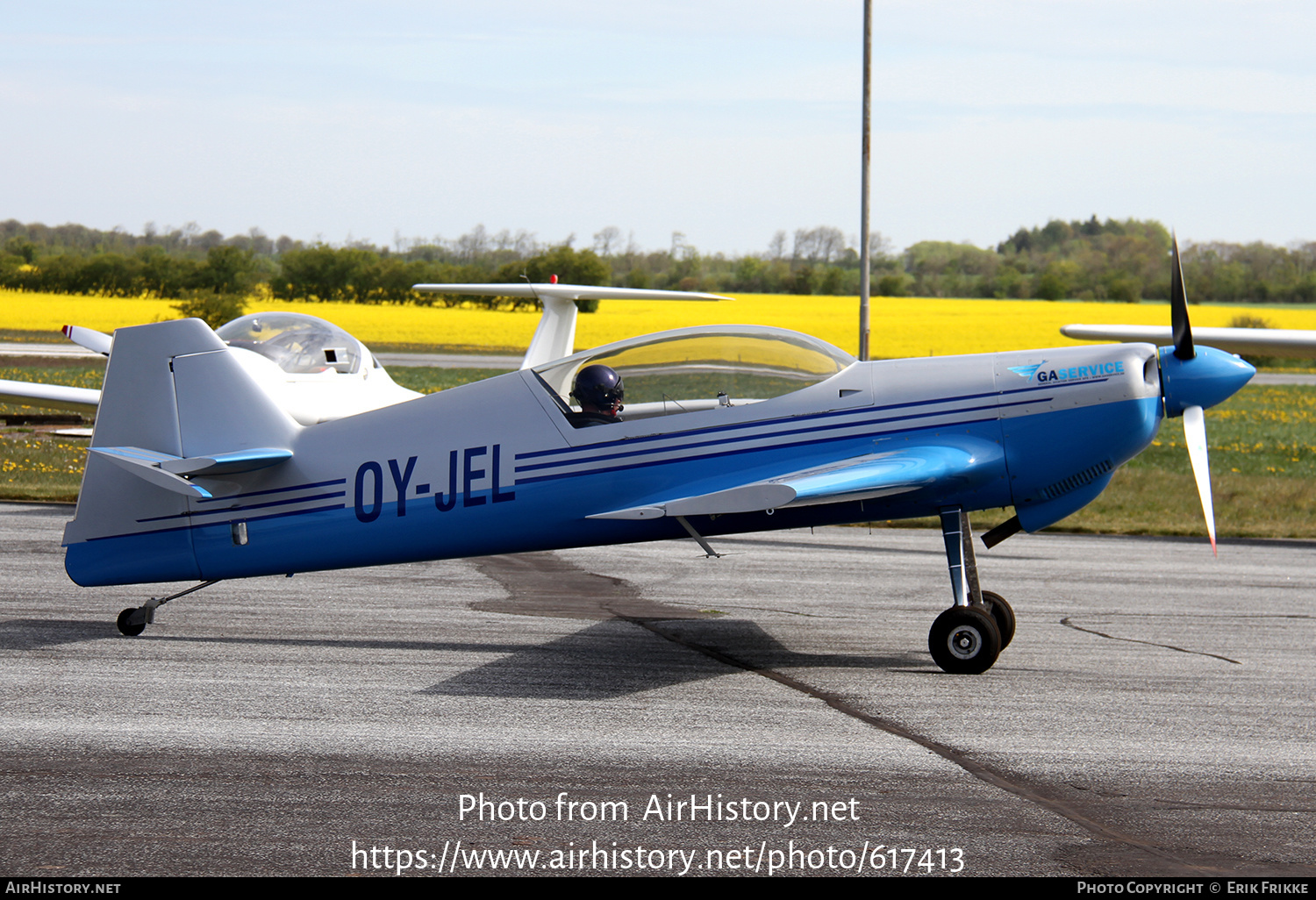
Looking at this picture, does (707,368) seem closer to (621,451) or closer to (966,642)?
(621,451)

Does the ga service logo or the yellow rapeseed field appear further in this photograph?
the yellow rapeseed field

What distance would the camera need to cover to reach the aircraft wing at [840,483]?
7043mm

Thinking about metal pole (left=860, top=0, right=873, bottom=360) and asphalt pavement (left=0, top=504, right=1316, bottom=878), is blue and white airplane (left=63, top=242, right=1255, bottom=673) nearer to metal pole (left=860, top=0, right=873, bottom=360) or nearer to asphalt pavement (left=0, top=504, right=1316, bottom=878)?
asphalt pavement (left=0, top=504, right=1316, bottom=878)

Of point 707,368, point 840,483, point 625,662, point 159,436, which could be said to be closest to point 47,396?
point 159,436

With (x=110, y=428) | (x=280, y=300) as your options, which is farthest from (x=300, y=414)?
(x=280, y=300)

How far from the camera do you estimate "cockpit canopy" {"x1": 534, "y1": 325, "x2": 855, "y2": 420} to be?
26.0ft

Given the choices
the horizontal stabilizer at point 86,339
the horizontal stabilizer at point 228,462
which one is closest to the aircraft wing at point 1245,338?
the horizontal stabilizer at point 228,462

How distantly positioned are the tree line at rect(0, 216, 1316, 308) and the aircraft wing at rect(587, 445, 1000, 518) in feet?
180

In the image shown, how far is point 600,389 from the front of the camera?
7.96m

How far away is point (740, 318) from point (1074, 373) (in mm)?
54401

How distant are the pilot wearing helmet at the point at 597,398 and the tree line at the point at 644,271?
177ft

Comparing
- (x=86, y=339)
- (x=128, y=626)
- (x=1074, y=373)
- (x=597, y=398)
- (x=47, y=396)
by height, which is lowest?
(x=128, y=626)

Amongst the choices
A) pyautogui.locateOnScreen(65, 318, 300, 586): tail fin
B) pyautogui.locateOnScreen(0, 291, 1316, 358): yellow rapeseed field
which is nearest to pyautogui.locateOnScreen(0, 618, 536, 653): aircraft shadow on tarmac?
pyautogui.locateOnScreen(65, 318, 300, 586): tail fin

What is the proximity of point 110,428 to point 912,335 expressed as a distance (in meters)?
49.7
